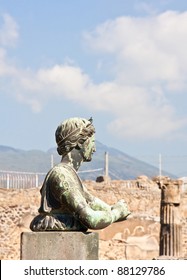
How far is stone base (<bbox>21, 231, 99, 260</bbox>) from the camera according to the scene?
15.1 feet

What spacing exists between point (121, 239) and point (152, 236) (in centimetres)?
105

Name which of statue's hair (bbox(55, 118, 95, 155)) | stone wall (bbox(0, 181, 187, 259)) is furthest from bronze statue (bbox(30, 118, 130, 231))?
stone wall (bbox(0, 181, 187, 259))

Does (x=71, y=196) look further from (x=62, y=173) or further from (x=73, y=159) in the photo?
(x=73, y=159)

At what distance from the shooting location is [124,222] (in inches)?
895

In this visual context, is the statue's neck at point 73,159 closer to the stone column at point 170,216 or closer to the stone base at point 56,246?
the stone base at point 56,246

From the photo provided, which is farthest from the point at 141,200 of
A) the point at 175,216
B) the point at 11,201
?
the point at 11,201

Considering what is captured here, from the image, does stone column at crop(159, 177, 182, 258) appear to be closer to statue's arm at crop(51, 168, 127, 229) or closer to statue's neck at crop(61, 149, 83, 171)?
statue's neck at crop(61, 149, 83, 171)

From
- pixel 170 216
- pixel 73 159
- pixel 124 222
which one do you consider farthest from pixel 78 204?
pixel 124 222

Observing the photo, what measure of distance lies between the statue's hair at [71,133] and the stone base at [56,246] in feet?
1.82

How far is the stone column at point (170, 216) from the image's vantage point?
2088 centimetres

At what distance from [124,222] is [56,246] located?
59.9ft

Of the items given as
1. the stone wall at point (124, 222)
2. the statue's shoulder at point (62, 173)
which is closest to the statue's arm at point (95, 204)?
the statue's shoulder at point (62, 173)

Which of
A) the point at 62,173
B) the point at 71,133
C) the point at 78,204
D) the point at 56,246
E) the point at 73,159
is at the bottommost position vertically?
the point at 56,246
